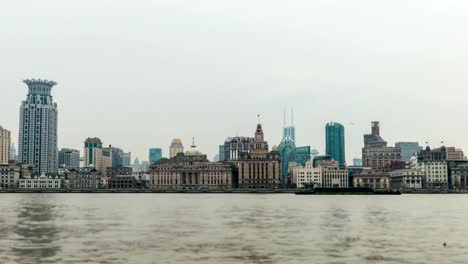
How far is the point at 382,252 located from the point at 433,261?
5.07m

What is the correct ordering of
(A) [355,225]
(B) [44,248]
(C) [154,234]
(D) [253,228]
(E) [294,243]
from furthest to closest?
1. (A) [355,225]
2. (D) [253,228]
3. (C) [154,234]
4. (E) [294,243]
5. (B) [44,248]

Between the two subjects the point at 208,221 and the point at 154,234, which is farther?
the point at 208,221

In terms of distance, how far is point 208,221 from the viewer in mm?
85625

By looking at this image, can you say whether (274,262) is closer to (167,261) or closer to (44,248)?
(167,261)

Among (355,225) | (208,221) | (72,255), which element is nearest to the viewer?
(72,255)

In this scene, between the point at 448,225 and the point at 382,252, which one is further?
the point at 448,225

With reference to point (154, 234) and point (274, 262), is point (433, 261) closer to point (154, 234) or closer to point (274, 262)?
point (274, 262)

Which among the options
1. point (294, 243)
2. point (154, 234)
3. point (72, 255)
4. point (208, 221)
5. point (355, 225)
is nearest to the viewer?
point (72, 255)

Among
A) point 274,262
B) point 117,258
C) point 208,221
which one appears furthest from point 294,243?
point 208,221

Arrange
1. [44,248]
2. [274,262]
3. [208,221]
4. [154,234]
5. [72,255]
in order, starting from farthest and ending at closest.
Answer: [208,221]
[154,234]
[44,248]
[72,255]
[274,262]

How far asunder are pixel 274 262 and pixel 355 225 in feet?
114

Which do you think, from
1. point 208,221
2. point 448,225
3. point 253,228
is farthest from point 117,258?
point 448,225

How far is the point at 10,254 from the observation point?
163 feet

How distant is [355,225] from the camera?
7906cm
